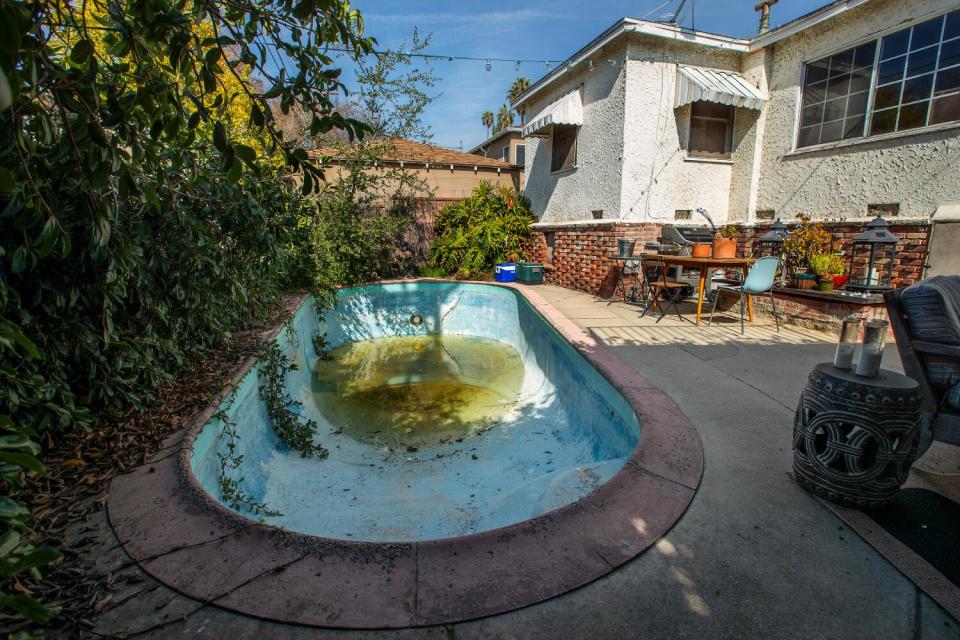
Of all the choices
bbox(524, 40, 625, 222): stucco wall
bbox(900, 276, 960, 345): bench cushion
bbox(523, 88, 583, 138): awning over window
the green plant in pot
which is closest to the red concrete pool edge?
bbox(900, 276, 960, 345): bench cushion

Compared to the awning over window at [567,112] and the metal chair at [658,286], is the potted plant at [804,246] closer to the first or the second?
the metal chair at [658,286]

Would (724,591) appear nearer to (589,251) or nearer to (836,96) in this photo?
(589,251)

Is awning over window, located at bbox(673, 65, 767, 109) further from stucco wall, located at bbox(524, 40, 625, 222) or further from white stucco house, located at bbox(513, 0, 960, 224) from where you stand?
stucco wall, located at bbox(524, 40, 625, 222)

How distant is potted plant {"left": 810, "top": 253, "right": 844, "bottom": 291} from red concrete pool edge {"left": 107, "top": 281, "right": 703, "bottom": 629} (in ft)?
16.0

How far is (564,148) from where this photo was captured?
10.2m

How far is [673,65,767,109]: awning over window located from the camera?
7332mm

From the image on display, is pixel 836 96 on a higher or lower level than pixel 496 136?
lower

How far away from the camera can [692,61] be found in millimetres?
7996

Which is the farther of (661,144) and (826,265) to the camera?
(661,144)

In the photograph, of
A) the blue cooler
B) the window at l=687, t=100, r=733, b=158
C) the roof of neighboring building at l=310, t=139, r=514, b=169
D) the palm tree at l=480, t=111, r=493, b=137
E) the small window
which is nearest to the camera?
the small window

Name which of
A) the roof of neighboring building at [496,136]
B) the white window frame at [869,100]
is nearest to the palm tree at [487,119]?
the roof of neighboring building at [496,136]

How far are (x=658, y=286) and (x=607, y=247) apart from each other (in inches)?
79.5

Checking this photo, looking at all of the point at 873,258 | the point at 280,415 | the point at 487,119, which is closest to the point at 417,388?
the point at 280,415

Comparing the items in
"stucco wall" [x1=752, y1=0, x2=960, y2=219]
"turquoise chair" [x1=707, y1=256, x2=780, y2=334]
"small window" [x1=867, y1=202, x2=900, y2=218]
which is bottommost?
"turquoise chair" [x1=707, y1=256, x2=780, y2=334]
